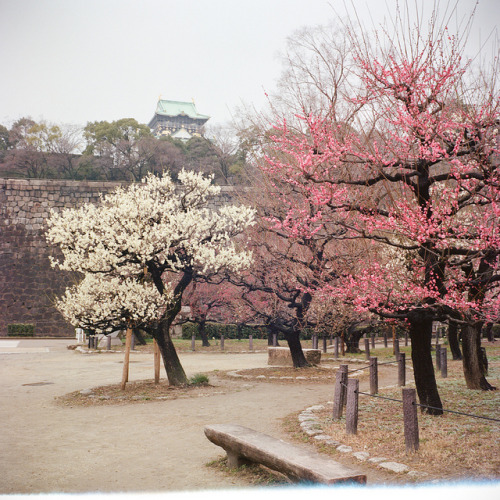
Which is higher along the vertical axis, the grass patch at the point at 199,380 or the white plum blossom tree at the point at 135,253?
the white plum blossom tree at the point at 135,253

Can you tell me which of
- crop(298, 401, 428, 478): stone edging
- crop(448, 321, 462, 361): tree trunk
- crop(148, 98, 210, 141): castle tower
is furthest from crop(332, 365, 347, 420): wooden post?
crop(148, 98, 210, 141): castle tower

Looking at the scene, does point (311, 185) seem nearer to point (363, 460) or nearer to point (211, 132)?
point (363, 460)

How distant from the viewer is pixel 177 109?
2854 inches

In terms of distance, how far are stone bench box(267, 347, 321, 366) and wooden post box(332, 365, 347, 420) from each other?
8.73m

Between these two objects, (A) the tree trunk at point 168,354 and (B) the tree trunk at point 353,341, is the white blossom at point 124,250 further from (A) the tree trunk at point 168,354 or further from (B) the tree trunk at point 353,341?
(B) the tree trunk at point 353,341

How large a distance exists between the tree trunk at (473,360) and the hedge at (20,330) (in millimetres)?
28643

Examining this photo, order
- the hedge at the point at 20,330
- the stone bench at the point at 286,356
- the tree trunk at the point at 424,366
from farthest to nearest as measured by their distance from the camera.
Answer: the hedge at the point at 20,330
the stone bench at the point at 286,356
the tree trunk at the point at 424,366

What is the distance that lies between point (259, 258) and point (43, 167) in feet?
100

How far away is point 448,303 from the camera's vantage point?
6918mm

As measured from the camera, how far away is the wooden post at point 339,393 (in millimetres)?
8508

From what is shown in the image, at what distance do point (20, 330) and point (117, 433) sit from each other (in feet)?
92.3

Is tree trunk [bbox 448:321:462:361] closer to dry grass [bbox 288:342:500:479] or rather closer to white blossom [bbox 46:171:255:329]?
dry grass [bbox 288:342:500:479]

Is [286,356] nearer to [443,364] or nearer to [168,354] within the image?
[443,364]

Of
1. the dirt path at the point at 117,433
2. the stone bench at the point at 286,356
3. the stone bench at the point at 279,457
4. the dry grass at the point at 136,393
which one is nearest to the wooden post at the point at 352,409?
the dirt path at the point at 117,433
